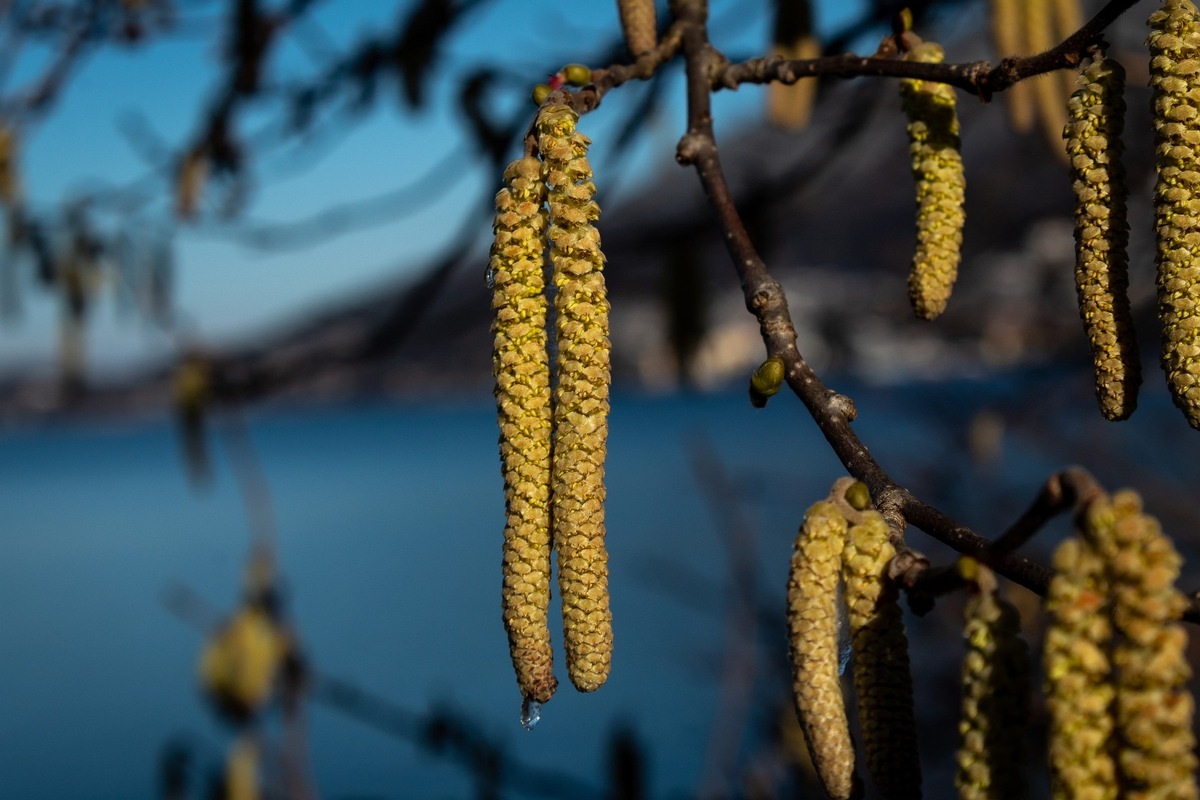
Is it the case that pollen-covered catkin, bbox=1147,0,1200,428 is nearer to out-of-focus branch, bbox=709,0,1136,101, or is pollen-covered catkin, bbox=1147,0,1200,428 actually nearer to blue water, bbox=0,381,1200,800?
out-of-focus branch, bbox=709,0,1136,101

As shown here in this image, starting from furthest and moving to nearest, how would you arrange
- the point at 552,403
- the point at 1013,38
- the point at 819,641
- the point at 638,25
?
1. the point at 1013,38
2. the point at 638,25
3. the point at 552,403
4. the point at 819,641

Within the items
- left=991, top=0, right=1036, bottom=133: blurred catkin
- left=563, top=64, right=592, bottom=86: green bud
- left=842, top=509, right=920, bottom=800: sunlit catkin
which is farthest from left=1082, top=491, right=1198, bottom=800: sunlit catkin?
left=991, top=0, right=1036, bottom=133: blurred catkin

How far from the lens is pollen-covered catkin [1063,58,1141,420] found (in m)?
0.77

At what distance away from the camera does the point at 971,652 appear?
24.0 inches

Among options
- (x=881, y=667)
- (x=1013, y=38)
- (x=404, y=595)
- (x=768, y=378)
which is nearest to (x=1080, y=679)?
(x=881, y=667)

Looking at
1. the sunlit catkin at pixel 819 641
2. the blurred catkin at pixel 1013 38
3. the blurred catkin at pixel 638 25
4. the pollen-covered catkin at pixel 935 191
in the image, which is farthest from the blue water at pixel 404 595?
the sunlit catkin at pixel 819 641

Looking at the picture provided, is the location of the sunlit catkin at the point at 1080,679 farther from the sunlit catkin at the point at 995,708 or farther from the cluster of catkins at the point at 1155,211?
the cluster of catkins at the point at 1155,211

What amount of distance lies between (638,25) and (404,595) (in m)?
18.6

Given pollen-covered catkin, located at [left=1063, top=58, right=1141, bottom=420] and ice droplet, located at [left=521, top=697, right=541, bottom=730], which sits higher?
pollen-covered catkin, located at [left=1063, top=58, right=1141, bottom=420]

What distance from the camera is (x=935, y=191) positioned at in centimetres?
99

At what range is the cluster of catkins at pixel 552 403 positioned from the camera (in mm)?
761

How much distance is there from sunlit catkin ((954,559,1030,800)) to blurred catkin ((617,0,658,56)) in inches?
29.7

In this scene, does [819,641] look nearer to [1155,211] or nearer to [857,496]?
[857,496]

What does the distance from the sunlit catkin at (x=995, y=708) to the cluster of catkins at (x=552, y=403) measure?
0.26 metres
